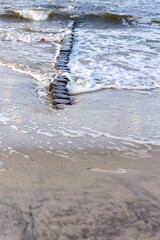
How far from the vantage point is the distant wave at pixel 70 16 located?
11079 mm

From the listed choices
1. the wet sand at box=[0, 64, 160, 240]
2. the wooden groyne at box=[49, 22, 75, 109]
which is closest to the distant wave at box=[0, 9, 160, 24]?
the wooden groyne at box=[49, 22, 75, 109]

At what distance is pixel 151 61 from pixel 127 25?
199 inches

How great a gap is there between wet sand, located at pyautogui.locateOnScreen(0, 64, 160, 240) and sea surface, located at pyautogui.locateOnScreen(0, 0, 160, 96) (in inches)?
43.0

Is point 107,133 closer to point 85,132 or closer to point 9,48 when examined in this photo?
point 85,132

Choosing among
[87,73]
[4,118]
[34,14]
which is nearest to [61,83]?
[87,73]

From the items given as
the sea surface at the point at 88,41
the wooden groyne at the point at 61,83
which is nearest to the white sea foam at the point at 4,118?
the wooden groyne at the point at 61,83

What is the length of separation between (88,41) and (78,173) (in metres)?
6.00

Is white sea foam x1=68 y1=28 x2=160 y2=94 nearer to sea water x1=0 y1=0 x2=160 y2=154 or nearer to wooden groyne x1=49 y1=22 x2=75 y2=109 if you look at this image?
sea water x1=0 y1=0 x2=160 y2=154

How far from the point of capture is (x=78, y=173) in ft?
6.74

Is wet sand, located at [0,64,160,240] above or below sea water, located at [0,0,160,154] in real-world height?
above

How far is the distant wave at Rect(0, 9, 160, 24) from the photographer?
11.1 meters

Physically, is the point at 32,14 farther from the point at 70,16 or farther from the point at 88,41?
the point at 88,41

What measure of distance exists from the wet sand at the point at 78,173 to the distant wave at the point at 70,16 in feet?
27.3

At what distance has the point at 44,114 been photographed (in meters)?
3.25
